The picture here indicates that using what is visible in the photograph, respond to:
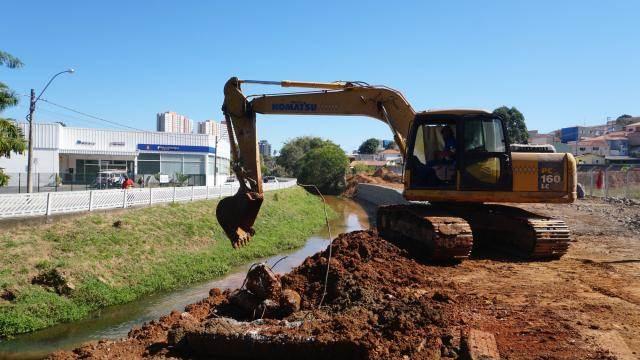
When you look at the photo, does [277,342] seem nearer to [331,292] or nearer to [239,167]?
[331,292]

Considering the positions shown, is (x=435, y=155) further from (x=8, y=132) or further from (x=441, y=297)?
(x=8, y=132)

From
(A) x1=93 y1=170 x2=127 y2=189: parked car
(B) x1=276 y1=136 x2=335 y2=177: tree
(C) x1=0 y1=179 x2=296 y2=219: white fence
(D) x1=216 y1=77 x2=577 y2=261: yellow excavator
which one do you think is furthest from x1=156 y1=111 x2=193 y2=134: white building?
(D) x1=216 y1=77 x2=577 y2=261: yellow excavator

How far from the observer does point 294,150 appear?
279 ft

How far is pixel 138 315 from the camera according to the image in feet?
39.3

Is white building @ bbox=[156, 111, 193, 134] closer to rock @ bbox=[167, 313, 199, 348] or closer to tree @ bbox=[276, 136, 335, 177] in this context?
tree @ bbox=[276, 136, 335, 177]

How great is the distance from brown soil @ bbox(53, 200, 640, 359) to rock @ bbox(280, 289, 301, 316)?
0.49ft

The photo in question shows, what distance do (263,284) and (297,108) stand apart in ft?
17.1

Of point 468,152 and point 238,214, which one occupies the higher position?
point 468,152

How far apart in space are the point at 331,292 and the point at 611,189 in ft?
91.5

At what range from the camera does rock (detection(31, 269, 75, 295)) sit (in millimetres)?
12148

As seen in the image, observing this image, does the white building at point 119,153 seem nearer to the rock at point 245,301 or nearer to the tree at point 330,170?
the tree at point 330,170

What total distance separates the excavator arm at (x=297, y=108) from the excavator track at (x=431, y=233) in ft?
4.40

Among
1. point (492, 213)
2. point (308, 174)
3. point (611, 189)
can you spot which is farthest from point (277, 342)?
point (308, 174)

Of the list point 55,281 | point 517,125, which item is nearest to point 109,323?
point 55,281
